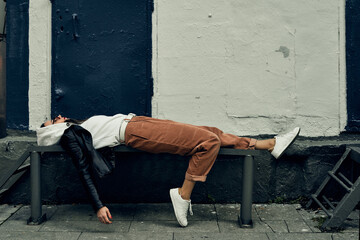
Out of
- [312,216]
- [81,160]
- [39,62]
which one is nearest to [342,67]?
[312,216]

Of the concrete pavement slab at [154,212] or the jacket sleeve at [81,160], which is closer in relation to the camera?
the jacket sleeve at [81,160]

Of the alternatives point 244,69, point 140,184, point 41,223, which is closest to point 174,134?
point 140,184

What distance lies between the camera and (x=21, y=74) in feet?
15.7

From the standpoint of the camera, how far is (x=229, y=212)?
4.43 meters

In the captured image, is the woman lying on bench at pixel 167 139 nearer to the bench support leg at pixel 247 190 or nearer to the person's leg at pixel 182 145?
the person's leg at pixel 182 145

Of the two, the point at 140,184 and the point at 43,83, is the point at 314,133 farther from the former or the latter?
the point at 43,83

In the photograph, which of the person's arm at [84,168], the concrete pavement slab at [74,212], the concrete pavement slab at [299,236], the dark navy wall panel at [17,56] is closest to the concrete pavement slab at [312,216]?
the concrete pavement slab at [299,236]

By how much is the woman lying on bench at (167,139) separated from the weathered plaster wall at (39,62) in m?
0.84

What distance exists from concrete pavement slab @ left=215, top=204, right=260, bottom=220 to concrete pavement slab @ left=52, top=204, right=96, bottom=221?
4.47ft

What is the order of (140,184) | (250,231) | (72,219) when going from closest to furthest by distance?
(250,231) < (72,219) < (140,184)

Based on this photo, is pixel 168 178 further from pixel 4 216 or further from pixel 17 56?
pixel 17 56

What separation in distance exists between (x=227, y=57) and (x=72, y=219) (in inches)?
96.4

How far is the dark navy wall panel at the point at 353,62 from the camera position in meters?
4.68

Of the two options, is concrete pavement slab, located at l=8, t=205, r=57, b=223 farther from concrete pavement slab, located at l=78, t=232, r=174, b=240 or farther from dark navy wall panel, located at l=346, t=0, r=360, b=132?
dark navy wall panel, located at l=346, t=0, r=360, b=132
